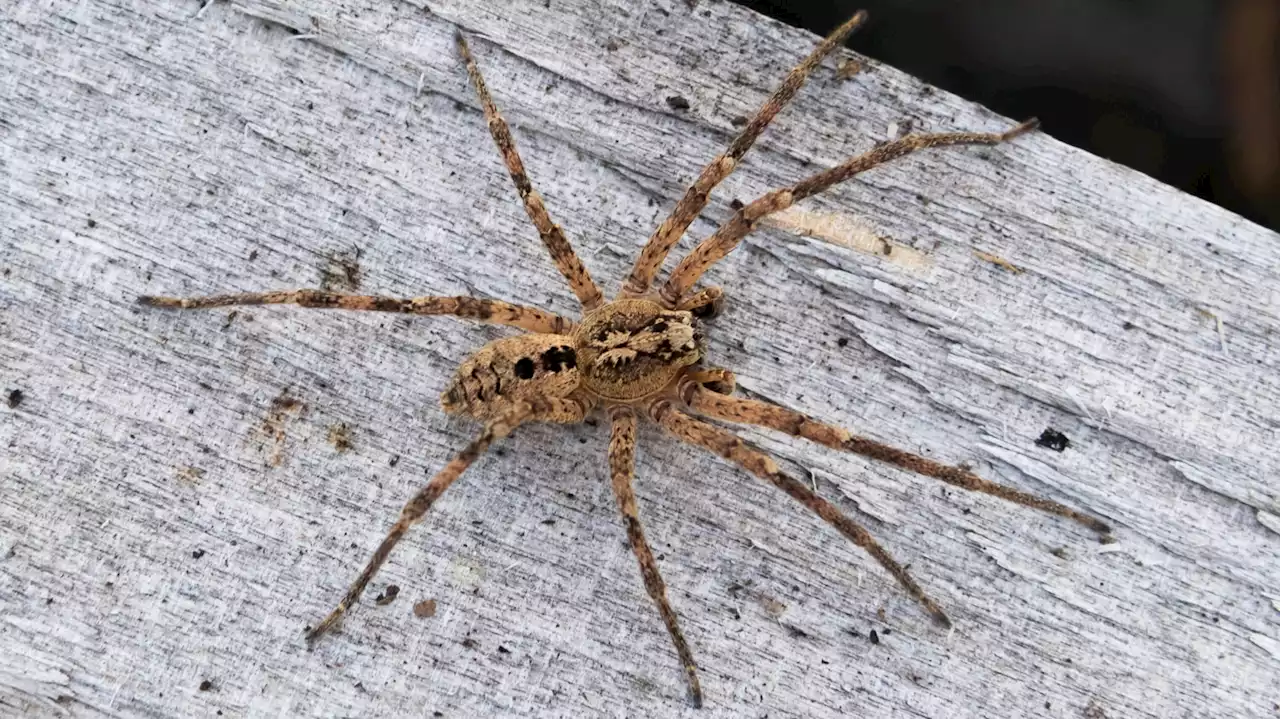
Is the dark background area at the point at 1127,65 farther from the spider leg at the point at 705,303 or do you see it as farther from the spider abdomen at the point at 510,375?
the spider abdomen at the point at 510,375

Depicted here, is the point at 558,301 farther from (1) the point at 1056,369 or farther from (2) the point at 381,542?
(1) the point at 1056,369

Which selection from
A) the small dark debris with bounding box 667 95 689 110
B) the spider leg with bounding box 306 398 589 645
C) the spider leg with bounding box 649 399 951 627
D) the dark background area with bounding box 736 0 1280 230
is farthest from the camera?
the dark background area with bounding box 736 0 1280 230

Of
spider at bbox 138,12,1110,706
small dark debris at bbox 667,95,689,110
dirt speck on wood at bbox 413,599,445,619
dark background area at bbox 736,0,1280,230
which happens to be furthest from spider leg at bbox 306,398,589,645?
dark background area at bbox 736,0,1280,230

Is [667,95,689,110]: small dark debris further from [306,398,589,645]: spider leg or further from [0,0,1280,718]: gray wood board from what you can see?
[306,398,589,645]: spider leg

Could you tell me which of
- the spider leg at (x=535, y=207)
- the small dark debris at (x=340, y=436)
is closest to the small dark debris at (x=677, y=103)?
the spider leg at (x=535, y=207)

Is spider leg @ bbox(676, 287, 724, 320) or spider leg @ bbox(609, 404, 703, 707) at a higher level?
spider leg @ bbox(676, 287, 724, 320)

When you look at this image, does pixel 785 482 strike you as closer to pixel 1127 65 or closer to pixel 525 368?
pixel 525 368

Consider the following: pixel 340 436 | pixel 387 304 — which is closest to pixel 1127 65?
pixel 387 304

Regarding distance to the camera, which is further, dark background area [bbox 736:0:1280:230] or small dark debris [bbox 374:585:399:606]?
dark background area [bbox 736:0:1280:230]

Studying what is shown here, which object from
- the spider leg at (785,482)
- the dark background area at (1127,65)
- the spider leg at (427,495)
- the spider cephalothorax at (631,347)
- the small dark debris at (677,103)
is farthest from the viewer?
the dark background area at (1127,65)
